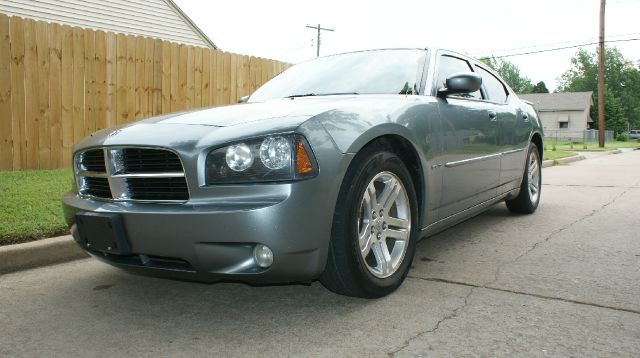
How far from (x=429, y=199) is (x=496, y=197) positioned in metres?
1.52

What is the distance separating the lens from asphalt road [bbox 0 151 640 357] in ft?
8.29

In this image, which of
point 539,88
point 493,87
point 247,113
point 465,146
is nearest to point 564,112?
point 539,88

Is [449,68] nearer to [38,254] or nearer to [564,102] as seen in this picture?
[38,254]

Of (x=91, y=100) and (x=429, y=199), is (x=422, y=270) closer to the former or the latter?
(x=429, y=199)

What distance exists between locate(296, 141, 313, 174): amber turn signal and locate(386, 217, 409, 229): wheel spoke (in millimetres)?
807

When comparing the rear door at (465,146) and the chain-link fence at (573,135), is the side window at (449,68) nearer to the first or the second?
the rear door at (465,146)

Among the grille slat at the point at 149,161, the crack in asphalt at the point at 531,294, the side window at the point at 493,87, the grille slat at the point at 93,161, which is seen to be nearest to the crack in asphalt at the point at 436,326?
the crack in asphalt at the point at 531,294

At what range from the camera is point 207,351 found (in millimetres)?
2498

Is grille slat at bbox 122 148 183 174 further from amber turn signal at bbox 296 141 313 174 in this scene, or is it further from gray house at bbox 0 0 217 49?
gray house at bbox 0 0 217 49

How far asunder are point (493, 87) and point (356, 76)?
178 cm

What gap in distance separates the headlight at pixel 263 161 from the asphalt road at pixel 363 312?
0.76m

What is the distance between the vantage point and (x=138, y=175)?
2.79 metres

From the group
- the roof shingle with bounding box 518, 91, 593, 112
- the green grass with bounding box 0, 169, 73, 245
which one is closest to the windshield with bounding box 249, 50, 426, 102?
the green grass with bounding box 0, 169, 73, 245

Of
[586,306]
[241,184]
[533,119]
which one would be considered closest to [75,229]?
[241,184]
